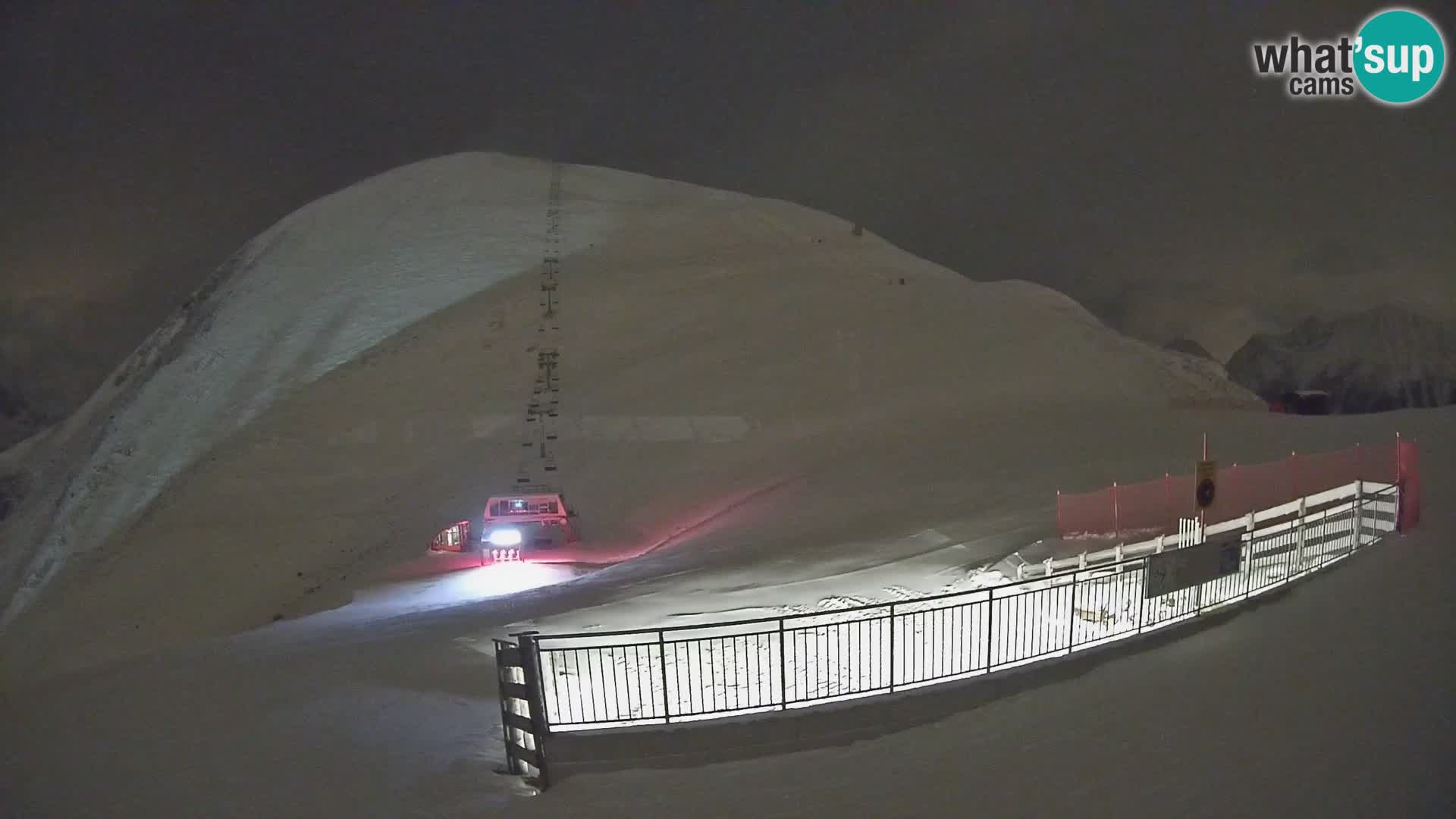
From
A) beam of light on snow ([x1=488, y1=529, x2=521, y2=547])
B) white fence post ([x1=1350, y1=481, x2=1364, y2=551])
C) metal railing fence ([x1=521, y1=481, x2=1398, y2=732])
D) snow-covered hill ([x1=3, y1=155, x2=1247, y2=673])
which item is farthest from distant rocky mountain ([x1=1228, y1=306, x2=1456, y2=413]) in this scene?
beam of light on snow ([x1=488, y1=529, x2=521, y2=547])

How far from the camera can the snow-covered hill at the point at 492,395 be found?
2223 centimetres

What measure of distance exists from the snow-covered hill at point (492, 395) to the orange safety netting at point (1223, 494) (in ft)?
11.1

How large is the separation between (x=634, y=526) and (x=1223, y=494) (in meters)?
13.9

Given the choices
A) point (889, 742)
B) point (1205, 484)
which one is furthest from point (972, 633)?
point (1205, 484)

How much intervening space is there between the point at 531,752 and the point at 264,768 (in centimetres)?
259

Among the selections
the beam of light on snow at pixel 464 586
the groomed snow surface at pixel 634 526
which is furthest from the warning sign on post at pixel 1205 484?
the beam of light on snow at pixel 464 586

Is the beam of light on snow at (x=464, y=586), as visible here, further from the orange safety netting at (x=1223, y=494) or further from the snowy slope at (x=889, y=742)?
the orange safety netting at (x=1223, y=494)

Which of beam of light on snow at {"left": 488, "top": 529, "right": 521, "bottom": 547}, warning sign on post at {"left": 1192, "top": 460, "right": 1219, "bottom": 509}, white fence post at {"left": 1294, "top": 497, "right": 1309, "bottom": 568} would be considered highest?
warning sign on post at {"left": 1192, "top": 460, "right": 1219, "bottom": 509}

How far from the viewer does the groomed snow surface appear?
6926mm

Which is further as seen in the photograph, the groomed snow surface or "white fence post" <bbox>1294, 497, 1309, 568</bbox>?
"white fence post" <bbox>1294, 497, 1309, 568</bbox>

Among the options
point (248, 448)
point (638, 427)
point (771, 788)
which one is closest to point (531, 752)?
point (771, 788)

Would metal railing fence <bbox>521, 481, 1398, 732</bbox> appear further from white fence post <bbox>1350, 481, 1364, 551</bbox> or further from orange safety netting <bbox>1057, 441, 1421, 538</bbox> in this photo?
orange safety netting <bbox>1057, 441, 1421, 538</bbox>

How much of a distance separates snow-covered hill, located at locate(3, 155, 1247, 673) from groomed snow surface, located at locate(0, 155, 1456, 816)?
Result: 16 cm

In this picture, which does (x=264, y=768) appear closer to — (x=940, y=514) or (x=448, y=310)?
(x=940, y=514)
